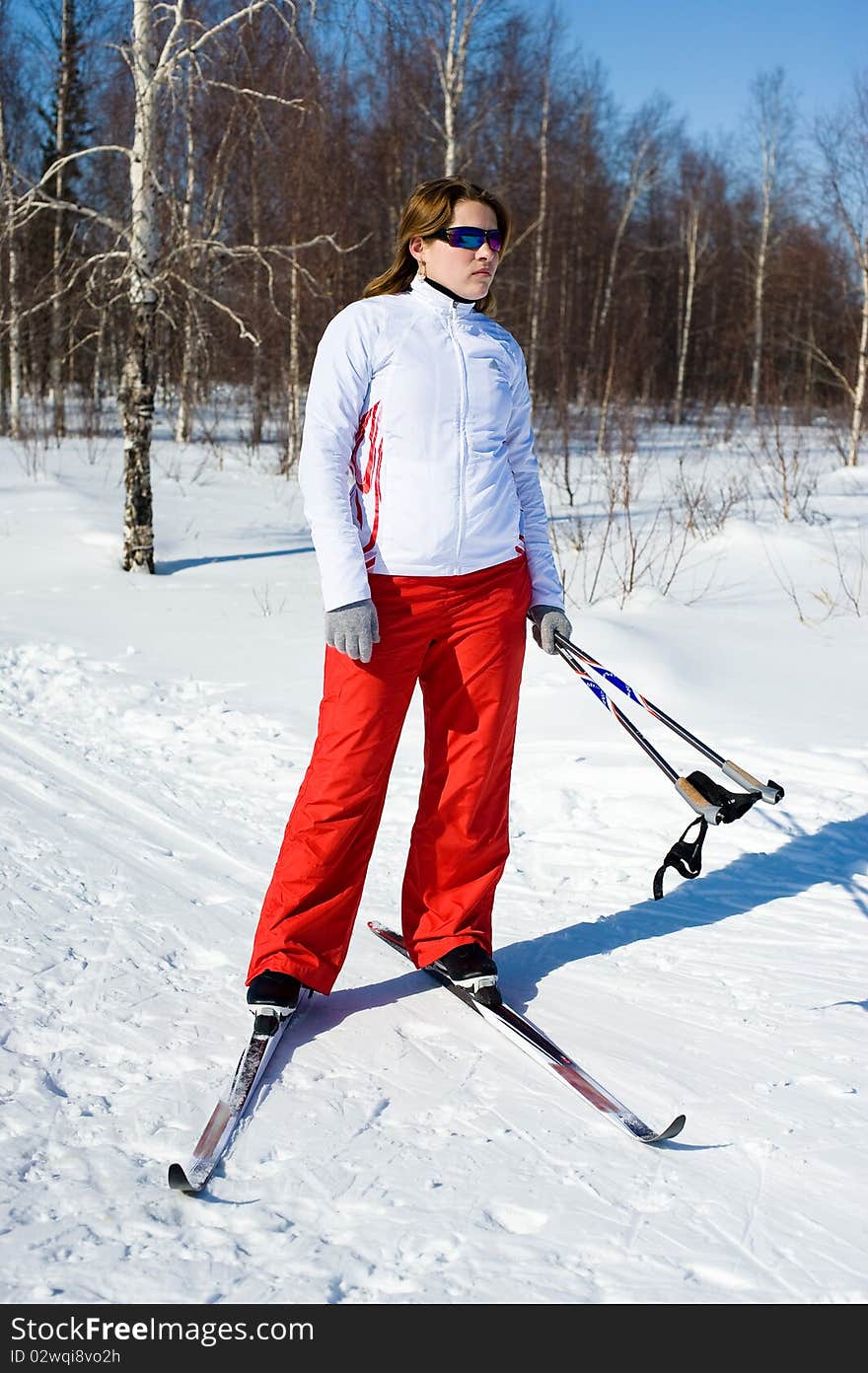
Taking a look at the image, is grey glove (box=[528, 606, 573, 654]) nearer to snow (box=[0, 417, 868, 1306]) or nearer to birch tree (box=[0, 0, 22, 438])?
snow (box=[0, 417, 868, 1306])

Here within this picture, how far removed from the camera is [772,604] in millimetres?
6652

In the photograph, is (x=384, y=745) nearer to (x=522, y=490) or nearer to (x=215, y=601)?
(x=522, y=490)

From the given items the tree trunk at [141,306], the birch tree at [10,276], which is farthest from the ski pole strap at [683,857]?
the birch tree at [10,276]

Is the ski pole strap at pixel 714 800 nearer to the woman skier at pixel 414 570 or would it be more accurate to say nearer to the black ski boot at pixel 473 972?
the woman skier at pixel 414 570

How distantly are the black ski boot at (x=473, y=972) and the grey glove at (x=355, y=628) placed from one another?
30.2 inches

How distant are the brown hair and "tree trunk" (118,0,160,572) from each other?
552cm

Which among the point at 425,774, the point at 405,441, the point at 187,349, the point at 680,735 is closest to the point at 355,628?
the point at 405,441

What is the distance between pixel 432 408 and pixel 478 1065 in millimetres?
1377

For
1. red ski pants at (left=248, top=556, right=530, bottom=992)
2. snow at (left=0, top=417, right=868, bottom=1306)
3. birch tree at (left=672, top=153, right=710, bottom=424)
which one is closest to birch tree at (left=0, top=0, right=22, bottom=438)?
snow at (left=0, top=417, right=868, bottom=1306)

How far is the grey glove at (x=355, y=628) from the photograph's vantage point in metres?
2.37

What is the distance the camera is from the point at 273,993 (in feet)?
8.13

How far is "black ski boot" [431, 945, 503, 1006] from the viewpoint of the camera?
265 cm

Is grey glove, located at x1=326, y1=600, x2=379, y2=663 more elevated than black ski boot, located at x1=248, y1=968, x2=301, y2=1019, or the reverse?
grey glove, located at x1=326, y1=600, x2=379, y2=663

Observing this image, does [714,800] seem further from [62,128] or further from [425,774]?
[62,128]
